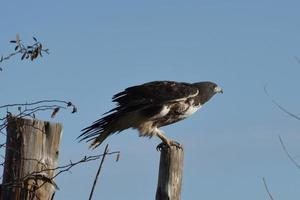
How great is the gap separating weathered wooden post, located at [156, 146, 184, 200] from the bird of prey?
443 centimetres

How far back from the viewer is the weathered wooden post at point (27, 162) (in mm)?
3270

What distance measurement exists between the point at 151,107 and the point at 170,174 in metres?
5.15

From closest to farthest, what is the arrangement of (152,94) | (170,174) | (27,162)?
(27,162)
(170,174)
(152,94)

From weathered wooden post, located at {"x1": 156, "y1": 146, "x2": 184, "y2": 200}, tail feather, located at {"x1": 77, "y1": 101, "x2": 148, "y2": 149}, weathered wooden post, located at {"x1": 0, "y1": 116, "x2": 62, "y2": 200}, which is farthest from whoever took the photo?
tail feather, located at {"x1": 77, "y1": 101, "x2": 148, "y2": 149}

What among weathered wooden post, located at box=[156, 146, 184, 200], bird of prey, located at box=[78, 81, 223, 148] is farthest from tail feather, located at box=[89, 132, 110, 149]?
weathered wooden post, located at box=[156, 146, 184, 200]

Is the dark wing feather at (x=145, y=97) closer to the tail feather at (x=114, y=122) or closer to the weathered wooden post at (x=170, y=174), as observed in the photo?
the tail feather at (x=114, y=122)

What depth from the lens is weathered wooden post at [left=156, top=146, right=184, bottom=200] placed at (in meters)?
4.59

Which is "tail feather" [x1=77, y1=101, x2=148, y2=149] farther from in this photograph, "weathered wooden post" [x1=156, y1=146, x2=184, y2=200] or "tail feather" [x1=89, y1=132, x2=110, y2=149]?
"weathered wooden post" [x1=156, y1=146, x2=184, y2=200]

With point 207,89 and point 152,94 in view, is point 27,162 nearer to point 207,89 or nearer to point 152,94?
point 152,94

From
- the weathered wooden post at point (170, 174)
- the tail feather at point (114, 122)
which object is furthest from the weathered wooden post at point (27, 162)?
the tail feather at point (114, 122)

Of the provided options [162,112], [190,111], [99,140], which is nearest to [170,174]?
[99,140]

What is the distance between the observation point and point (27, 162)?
3279 millimetres

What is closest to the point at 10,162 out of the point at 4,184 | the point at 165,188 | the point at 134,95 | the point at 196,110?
the point at 4,184

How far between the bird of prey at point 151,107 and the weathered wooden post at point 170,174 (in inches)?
175
